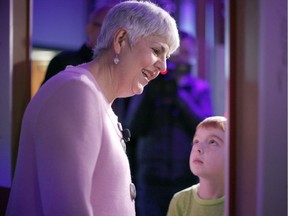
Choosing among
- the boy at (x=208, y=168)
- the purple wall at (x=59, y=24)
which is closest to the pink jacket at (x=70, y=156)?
the boy at (x=208, y=168)

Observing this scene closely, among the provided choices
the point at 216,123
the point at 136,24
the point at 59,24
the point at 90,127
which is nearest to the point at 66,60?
the point at 216,123

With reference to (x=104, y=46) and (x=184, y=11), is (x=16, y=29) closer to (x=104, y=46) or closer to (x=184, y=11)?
(x=104, y=46)

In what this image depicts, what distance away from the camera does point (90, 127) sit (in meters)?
1.08

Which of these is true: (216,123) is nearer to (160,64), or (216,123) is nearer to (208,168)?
(208,168)

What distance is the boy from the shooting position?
5.67 feet

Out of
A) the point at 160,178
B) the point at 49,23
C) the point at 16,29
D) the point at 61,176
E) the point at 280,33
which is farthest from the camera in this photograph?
the point at 49,23

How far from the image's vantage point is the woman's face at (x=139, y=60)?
4.25 ft

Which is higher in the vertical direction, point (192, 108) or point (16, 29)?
point (16, 29)

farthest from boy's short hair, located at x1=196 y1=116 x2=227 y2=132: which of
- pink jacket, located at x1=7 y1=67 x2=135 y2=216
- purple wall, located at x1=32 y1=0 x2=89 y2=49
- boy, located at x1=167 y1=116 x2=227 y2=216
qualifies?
purple wall, located at x1=32 y1=0 x2=89 y2=49

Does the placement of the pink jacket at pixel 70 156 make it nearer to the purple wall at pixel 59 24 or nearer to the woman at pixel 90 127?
the woman at pixel 90 127

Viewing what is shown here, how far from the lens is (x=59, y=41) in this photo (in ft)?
14.1

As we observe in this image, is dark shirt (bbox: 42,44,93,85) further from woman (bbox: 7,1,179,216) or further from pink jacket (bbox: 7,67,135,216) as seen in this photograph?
pink jacket (bbox: 7,67,135,216)

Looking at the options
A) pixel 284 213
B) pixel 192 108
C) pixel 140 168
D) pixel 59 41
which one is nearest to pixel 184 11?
pixel 59 41

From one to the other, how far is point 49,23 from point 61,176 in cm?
339
